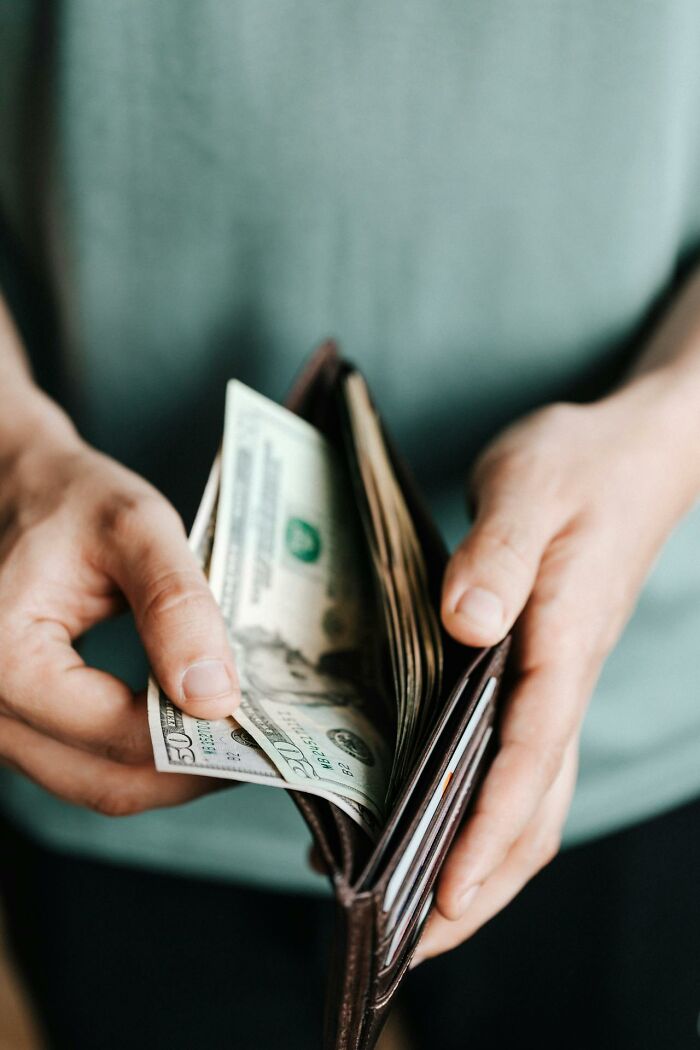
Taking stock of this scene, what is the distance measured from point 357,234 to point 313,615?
355 millimetres

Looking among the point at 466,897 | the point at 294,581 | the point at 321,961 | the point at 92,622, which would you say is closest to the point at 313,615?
the point at 294,581

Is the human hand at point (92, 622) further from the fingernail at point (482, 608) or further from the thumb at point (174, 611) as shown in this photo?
the fingernail at point (482, 608)

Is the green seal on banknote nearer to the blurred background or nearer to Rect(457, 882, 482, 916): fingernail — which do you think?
Rect(457, 882, 482, 916): fingernail

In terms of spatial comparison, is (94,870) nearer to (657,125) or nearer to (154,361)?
(154,361)

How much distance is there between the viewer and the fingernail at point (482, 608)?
578mm

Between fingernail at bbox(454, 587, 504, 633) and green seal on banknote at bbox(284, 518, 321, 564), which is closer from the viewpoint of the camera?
fingernail at bbox(454, 587, 504, 633)

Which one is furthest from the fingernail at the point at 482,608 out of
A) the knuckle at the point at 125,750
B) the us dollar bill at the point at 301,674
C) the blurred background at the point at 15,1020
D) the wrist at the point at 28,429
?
the blurred background at the point at 15,1020

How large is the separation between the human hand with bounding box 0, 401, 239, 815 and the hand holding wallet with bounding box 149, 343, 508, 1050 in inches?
1.9

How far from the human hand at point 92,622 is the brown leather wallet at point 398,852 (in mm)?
139

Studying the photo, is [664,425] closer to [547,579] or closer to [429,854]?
[547,579]

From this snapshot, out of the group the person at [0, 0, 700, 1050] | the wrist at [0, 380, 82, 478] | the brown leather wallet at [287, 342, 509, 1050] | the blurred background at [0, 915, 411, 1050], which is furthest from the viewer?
the blurred background at [0, 915, 411, 1050]

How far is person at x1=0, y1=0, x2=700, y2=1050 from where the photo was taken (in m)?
0.65

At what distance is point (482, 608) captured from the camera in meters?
0.58

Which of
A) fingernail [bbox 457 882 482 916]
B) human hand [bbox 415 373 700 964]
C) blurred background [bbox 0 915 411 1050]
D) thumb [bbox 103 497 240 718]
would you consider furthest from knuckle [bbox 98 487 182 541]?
blurred background [bbox 0 915 411 1050]
